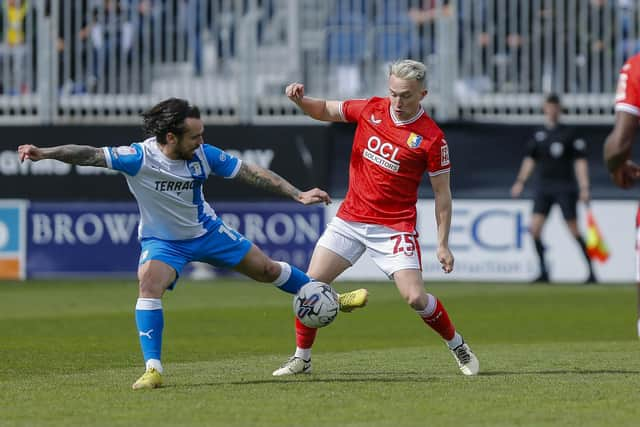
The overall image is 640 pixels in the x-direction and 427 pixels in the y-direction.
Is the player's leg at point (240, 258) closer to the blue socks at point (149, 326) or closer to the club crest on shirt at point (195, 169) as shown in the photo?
the club crest on shirt at point (195, 169)

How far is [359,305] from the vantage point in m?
8.95

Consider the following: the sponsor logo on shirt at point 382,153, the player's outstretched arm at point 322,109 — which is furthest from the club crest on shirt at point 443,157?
the player's outstretched arm at point 322,109

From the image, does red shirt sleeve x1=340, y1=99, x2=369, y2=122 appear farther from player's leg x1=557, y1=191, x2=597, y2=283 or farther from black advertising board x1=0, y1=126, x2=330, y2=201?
black advertising board x1=0, y1=126, x2=330, y2=201

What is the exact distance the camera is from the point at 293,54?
21.7 metres

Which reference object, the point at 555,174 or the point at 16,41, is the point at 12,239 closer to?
the point at 16,41

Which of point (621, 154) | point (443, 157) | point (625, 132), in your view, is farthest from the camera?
point (443, 157)

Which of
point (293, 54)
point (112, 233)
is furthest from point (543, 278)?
point (112, 233)

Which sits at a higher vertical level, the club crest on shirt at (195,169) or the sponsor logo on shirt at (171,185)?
the club crest on shirt at (195,169)

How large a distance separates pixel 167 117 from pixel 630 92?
295 cm

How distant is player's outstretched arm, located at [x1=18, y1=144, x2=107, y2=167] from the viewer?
26.6 ft

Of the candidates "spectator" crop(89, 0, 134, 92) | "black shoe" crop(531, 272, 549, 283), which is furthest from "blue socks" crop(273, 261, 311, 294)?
"spectator" crop(89, 0, 134, 92)

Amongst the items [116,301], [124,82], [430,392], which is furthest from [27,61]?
[430,392]

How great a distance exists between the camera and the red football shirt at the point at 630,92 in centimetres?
711

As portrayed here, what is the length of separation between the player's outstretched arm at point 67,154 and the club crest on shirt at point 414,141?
2.07m
